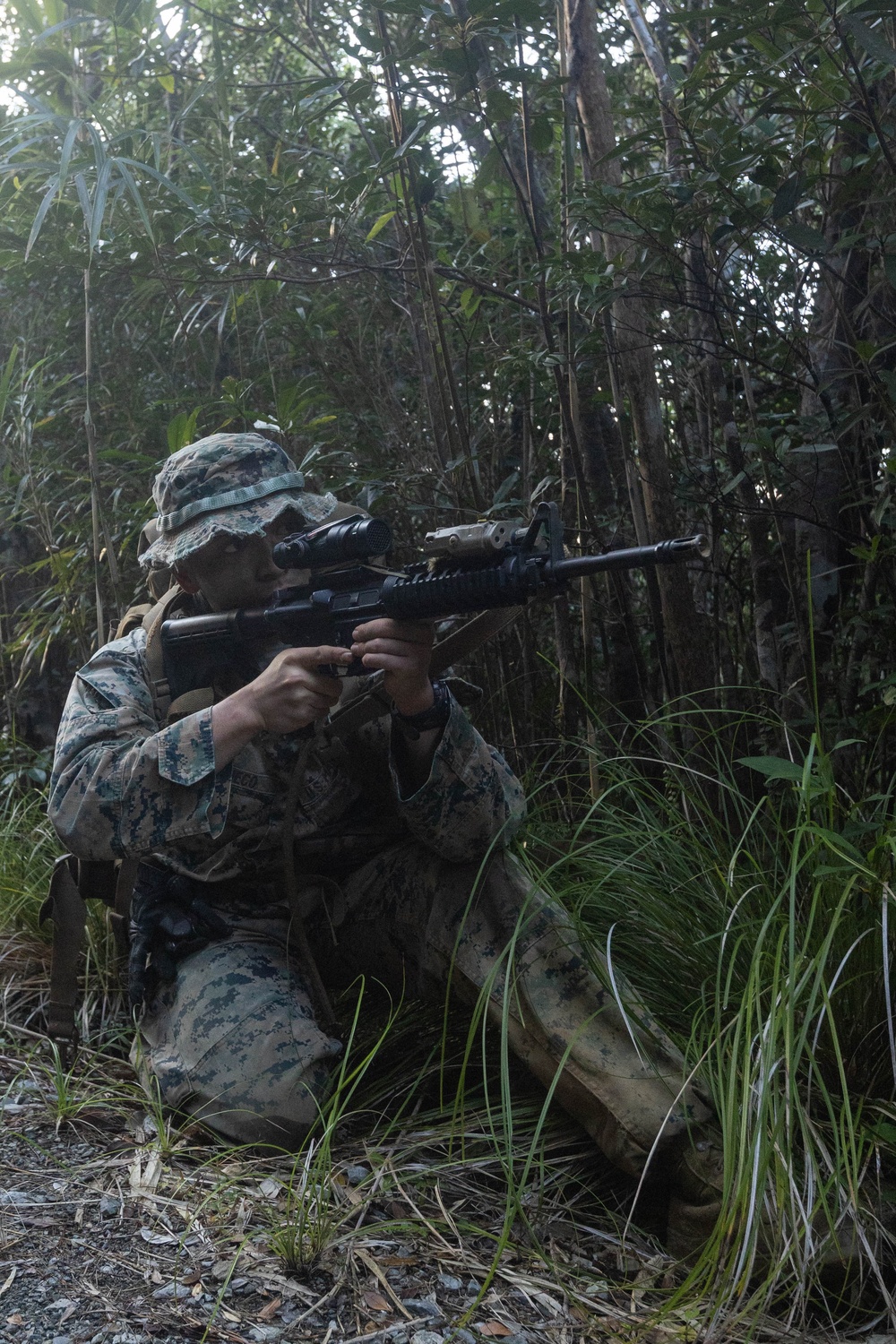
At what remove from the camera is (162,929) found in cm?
Answer: 257

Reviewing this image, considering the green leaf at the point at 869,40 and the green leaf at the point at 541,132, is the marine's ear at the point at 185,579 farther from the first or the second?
the green leaf at the point at 869,40

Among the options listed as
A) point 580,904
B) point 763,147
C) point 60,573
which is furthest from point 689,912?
point 60,573

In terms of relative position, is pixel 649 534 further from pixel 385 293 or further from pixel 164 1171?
pixel 164 1171

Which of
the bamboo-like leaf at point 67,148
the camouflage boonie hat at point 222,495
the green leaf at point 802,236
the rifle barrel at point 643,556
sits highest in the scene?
the bamboo-like leaf at point 67,148

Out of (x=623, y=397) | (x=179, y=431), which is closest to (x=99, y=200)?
(x=179, y=431)

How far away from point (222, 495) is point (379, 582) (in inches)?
18.4

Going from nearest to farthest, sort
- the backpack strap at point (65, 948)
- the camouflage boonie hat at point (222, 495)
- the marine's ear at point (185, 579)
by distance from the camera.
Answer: the camouflage boonie hat at point (222, 495) < the marine's ear at point (185, 579) < the backpack strap at point (65, 948)

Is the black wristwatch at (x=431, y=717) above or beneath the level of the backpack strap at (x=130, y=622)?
beneath

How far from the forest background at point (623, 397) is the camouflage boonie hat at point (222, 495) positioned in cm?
50

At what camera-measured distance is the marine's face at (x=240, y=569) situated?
252 centimetres

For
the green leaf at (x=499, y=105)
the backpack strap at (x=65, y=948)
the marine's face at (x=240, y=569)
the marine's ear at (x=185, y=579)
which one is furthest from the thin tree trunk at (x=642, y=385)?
the backpack strap at (x=65, y=948)

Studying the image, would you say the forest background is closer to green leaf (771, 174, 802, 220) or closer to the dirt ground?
green leaf (771, 174, 802, 220)

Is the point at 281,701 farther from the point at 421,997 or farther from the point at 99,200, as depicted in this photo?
the point at 99,200

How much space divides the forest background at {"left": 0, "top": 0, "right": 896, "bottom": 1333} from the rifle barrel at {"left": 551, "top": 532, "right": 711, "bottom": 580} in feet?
1.25
